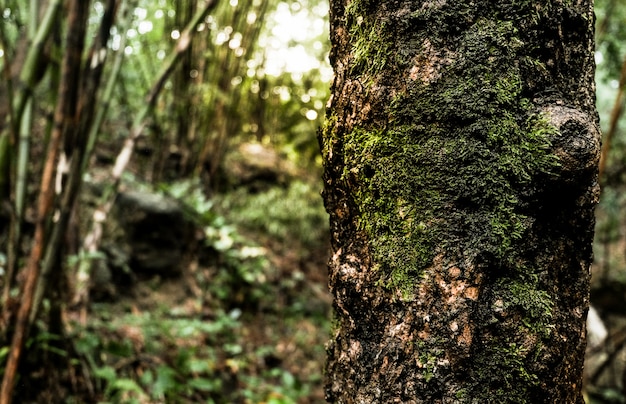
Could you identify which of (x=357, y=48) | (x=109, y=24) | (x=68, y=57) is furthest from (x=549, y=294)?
(x=109, y=24)

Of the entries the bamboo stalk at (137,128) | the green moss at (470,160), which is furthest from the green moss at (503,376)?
the bamboo stalk at (137,128)

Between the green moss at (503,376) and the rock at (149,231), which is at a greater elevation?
the green moss at (503,376)

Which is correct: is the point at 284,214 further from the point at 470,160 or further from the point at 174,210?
the point at 470,160

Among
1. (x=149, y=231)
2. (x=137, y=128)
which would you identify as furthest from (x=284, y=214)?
(x=137, y=128)

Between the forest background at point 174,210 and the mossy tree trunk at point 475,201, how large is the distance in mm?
1471

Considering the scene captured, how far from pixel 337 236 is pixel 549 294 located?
341 millimetres

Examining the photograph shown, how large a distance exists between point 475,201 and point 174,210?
426 cm

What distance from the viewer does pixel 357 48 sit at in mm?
776

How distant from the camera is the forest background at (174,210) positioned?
191cm

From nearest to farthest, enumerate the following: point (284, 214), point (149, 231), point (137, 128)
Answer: point (137, 128)
point (149, 231)
point (284, 214)

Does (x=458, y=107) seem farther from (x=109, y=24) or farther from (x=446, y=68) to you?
(x=109, y=24)

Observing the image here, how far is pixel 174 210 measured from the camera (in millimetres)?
4621

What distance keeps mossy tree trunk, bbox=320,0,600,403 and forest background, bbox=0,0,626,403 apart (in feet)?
4.83

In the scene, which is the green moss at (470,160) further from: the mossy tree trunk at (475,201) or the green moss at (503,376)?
the green moss at (503,376)
